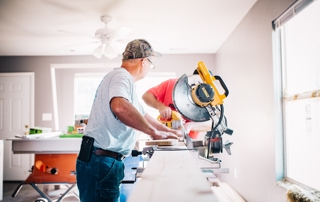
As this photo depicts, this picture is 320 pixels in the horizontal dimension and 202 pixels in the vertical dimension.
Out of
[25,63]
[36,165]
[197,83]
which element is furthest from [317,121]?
[25,63]

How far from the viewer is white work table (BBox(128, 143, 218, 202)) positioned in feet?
1.89

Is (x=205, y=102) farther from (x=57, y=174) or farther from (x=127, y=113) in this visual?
(x=57, y=174)

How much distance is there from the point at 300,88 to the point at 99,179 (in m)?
1.77

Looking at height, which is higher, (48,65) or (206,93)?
(48,65)

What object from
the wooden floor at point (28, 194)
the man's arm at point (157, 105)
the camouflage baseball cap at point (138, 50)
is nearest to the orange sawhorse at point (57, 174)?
the wooden floor at point (28, 194)

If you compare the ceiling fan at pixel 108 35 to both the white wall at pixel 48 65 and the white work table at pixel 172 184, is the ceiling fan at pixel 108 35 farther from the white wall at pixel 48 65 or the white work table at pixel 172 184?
the white work table at pixel 172 184

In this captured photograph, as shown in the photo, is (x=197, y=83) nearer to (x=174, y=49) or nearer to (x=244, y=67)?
(x=244, y=67)

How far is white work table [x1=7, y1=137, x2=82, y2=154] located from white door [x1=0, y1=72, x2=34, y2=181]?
2.28m

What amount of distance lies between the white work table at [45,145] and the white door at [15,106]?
2.28 metres

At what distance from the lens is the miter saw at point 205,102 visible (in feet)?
4.30

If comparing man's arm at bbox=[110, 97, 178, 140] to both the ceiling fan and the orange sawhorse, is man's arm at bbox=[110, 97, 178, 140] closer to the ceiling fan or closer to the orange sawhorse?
the ceiling fan

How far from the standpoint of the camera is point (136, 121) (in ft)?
4.07

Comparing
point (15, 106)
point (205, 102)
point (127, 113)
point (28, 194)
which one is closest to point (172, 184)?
point (127, 113)

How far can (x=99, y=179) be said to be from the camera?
4.50 ft
